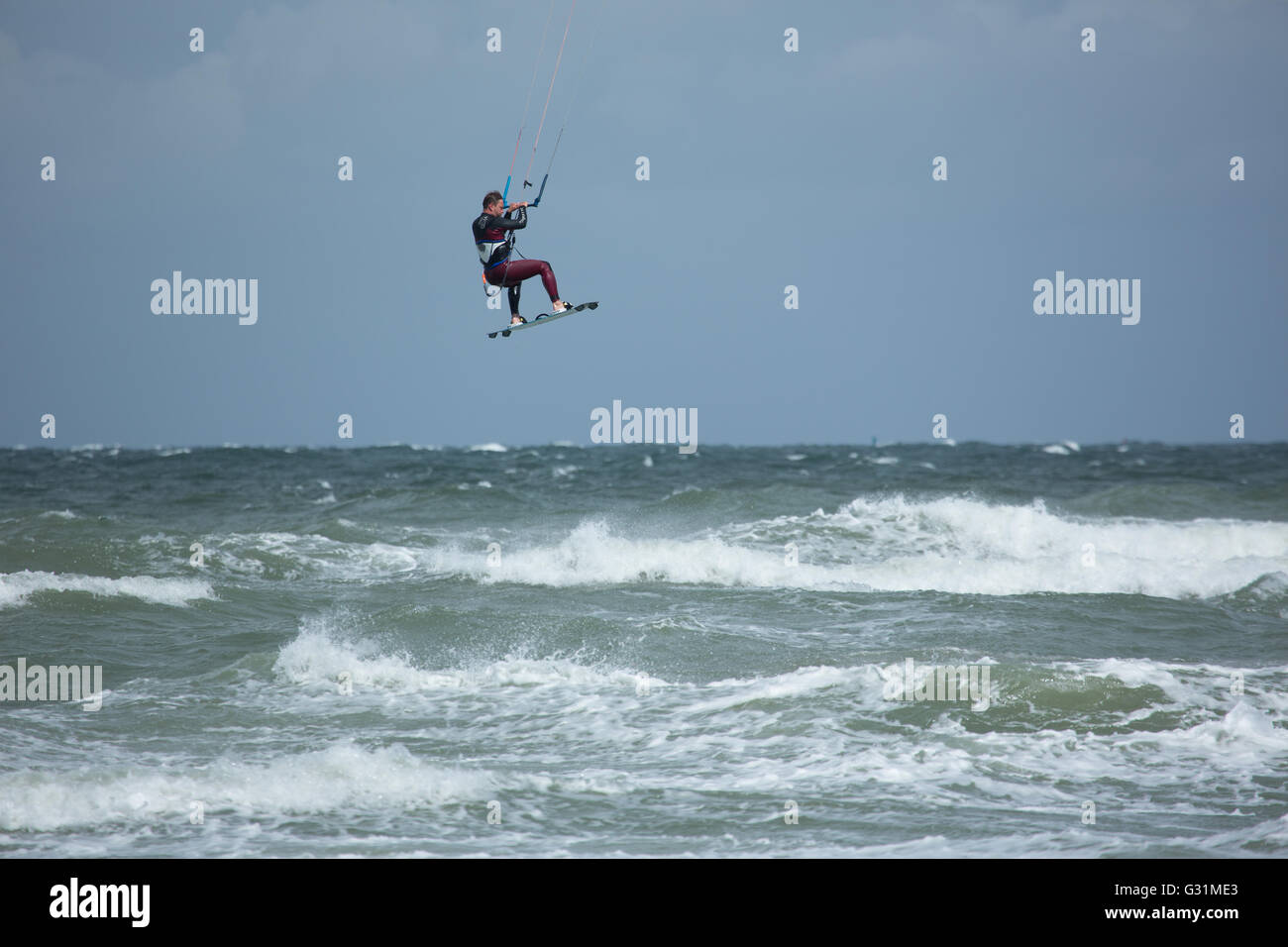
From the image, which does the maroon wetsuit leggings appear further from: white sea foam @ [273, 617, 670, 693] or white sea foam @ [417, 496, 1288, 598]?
white sea foam @ [417, 496, 1288, 598]

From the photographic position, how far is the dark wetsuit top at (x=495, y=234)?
38.9 feet

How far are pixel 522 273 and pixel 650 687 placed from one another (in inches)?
190

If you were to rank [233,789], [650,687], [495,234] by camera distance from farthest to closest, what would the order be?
[495,234] < [650,687] < [233,789]

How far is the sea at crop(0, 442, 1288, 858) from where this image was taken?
24.1 ft

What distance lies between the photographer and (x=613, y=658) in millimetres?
12383

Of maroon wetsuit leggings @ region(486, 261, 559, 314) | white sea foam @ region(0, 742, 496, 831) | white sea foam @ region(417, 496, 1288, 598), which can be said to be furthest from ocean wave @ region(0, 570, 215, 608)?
white sea foam @ region(0, 742, 496, 831)

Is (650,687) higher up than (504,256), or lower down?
lower down

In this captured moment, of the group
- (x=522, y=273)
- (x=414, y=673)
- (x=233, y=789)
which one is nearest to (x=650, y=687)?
(x=414, y=673)

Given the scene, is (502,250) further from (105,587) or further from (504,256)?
(105,587)

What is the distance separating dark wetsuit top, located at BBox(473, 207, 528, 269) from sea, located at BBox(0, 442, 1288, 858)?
14.6 feet

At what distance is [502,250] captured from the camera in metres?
12.3

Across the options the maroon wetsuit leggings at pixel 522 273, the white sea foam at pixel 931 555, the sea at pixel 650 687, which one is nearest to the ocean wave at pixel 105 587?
the sea at pixel 650 687

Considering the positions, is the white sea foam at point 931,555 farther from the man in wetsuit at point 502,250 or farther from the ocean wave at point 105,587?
the man in wetsuit at point 502,250

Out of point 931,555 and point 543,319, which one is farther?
point 931,555
